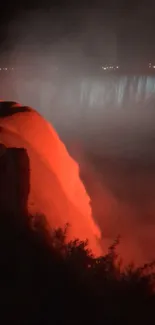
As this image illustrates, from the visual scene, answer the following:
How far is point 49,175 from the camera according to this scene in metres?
7.33

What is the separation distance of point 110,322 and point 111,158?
12.6 m

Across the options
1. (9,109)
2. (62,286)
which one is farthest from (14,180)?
(9,109)

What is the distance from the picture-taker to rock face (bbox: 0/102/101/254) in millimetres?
6566

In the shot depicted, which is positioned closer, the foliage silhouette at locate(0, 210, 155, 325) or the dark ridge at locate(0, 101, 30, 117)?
the foliage silhouette at locate(0, 210, 155, 325)

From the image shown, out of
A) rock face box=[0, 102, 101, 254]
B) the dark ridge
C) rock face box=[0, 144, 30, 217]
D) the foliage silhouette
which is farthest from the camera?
the dark ridge

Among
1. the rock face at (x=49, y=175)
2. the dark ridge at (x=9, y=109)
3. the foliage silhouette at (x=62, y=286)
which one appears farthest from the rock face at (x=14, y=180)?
the dark ridge at (x=9, y=109)

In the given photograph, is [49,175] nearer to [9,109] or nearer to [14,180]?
[14,180]

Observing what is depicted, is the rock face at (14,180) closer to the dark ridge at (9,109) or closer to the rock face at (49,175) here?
the rock face at (49,175)

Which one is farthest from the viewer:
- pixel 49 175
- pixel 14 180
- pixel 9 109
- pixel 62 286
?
pixel 9 109

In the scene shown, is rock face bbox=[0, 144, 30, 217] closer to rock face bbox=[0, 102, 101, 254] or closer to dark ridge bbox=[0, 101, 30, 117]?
rock face bbox=[0, 102, 101, 254]

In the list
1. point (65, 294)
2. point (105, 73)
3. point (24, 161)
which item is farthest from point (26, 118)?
point (105, 73)

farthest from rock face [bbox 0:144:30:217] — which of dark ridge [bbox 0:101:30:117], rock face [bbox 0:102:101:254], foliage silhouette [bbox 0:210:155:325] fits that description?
dark ridge [bbox 0:101:30:117]

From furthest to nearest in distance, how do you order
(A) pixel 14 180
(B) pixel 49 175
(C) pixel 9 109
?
1. (C) pixel 9 109
2. (B) pixel 49 175
3. (A) pixel 14 180

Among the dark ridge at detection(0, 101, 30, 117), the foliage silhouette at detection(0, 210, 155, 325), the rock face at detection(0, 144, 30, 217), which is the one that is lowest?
the foliage silhouette at detection(0, 210, 155, 325)
